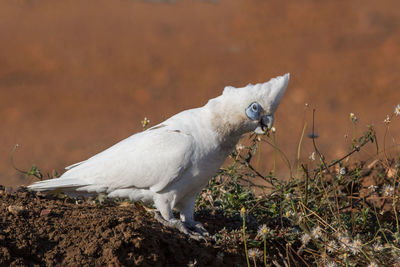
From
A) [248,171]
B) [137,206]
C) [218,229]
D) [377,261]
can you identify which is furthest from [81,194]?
[377,261]

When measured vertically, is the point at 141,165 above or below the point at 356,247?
above

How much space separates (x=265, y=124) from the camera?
4.51 m

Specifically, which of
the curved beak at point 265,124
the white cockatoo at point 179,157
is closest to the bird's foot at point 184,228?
the white cockatoo at point 179,157

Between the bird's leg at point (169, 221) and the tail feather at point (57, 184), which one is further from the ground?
the tail feather at point (57, 184)

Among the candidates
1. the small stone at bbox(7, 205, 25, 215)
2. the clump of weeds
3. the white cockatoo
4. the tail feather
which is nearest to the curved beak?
the white cockatoo

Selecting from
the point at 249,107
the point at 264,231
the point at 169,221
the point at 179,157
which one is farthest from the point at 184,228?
the point at 249,107

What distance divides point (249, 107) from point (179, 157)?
0.73 m

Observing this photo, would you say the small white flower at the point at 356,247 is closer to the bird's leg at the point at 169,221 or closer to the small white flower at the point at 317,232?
the small white flower at the point at 317,232

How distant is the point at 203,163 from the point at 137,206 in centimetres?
105

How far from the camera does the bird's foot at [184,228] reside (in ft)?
14.4

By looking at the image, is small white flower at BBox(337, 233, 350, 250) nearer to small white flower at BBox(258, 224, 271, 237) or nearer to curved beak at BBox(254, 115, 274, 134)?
small white flower at BBox(258, 224, 271, 237)

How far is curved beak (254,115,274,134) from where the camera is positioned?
4.45 metres

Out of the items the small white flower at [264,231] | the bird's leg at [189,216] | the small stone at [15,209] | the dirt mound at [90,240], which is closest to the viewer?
the dirt mound at [90,240]

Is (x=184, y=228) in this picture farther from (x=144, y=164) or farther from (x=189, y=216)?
(x=144, y=164)
